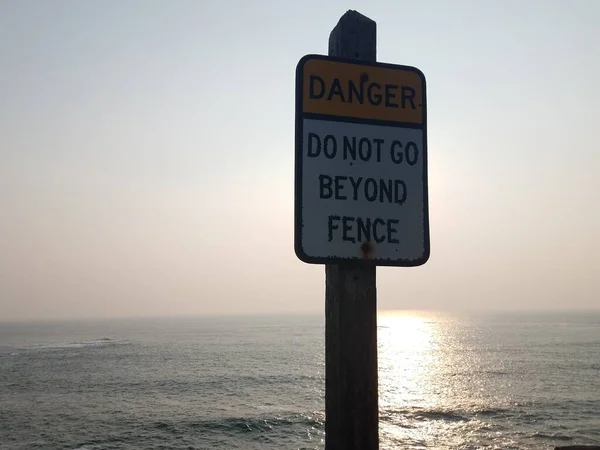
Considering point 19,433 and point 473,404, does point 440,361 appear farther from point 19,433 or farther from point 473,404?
point 19,433

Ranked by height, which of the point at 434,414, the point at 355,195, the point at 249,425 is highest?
the point at 355,195

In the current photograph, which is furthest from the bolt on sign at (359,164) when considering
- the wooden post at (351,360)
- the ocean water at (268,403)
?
the ocean water at (268,403)

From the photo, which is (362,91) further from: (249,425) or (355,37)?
(249,425)

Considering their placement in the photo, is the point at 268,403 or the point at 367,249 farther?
the point at 268,403

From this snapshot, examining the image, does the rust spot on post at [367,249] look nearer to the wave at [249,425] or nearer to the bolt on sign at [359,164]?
the bolt on sign at [359,164]

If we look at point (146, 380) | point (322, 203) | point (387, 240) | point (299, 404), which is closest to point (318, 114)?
point (322, 203)

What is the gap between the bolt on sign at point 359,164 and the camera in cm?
244

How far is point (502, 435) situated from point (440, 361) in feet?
172

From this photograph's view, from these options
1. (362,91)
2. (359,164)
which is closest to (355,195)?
(359,164)

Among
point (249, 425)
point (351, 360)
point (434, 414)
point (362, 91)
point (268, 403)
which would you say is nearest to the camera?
point (351, 360)

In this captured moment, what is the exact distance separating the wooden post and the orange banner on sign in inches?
29.2

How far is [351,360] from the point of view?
241 centimetres

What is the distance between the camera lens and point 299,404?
46.7 meters

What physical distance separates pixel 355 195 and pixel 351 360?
0.75 m
